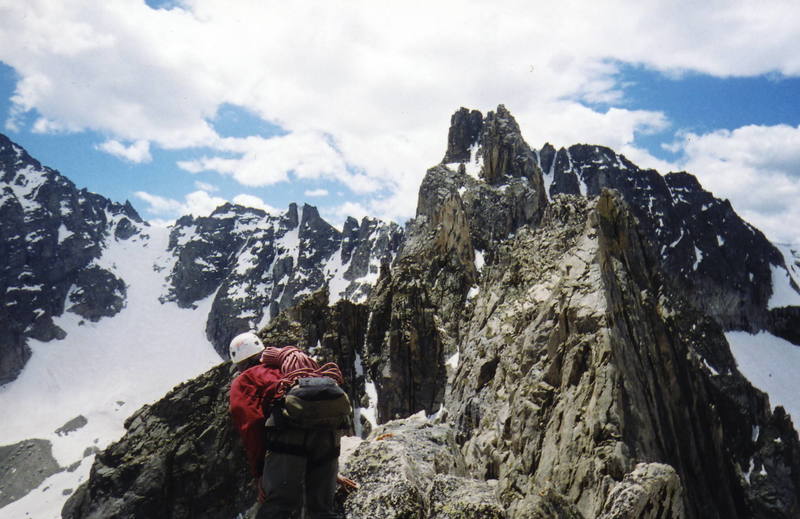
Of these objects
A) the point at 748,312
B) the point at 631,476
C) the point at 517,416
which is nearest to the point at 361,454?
the point at 631,476

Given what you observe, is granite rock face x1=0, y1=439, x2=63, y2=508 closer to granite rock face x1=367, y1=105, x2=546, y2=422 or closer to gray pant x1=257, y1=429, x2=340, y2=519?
granite rock face x1=367, y1=105, x2=546, y2=422

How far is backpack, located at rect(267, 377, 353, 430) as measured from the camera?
19.1ft

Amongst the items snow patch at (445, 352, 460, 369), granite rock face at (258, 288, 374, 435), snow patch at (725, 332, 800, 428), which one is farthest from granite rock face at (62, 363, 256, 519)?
snow patch at (725, 332, 800, 428)

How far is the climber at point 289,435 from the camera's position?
5.80m

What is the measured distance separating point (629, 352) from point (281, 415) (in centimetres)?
1102

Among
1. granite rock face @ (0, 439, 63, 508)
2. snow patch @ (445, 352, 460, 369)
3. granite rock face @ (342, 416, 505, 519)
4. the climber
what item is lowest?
granite rock face @ (0, 439, 63, 508)

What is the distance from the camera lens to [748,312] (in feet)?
403

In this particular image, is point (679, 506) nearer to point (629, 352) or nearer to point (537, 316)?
point (629, 352)

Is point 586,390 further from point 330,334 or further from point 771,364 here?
point 771,364

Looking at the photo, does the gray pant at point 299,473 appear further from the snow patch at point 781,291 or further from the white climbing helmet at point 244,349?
the snow patch at point 781,291

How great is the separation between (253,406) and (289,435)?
0.63m

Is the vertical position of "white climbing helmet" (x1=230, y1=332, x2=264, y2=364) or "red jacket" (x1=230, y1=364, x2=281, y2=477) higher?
"white climbing helmet" (x1=230, y1=332, x2=264, y2=364)

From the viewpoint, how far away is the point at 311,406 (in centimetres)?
583

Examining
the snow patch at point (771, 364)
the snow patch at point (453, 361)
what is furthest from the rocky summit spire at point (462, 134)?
the snow patch at point (771, 364)
